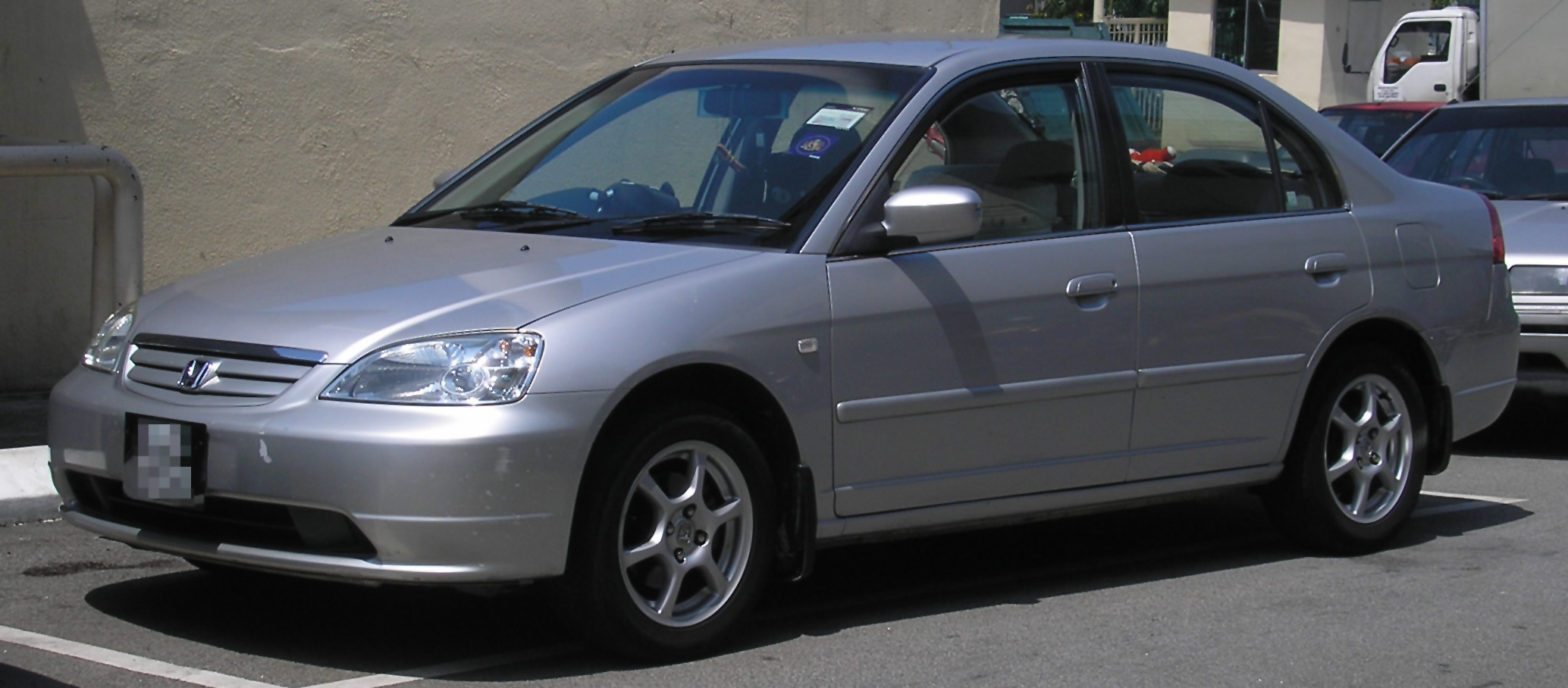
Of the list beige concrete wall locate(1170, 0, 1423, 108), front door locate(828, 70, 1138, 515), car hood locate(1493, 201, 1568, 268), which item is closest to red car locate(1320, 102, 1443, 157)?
car hood locate(1493, 201, 1568, 268)

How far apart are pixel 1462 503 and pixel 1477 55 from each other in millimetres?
19019

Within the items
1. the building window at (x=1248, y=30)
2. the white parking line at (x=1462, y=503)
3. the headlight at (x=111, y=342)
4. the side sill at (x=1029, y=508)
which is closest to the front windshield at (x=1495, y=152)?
the white parking line at (x=1462, y=503)

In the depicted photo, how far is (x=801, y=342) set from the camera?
4.95 meters

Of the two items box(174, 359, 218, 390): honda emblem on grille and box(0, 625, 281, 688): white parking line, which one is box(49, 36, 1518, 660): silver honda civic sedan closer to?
box(174, 359, 218, 390): honda emblem on grille

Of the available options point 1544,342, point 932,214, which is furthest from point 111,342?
point 1544,342

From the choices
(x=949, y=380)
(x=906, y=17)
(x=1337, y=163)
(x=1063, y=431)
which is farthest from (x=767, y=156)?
(x=906, y=17)

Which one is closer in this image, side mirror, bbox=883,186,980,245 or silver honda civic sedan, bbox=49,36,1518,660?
silver honda civic sedan, bbox=49,36,1518,660

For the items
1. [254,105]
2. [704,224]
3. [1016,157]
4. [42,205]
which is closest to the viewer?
[704,224]

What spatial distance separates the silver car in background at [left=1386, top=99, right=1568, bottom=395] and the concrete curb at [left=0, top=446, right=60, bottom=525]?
6.38 m

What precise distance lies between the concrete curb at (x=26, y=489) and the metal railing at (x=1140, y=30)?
32.0 meters

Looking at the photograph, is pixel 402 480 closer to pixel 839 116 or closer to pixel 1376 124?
pixel 839 116

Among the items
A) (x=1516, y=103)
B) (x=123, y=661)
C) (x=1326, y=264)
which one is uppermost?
(x=1516, y=103)

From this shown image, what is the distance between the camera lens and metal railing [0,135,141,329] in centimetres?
704

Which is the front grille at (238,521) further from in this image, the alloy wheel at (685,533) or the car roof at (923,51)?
the car roof at (923,51)
